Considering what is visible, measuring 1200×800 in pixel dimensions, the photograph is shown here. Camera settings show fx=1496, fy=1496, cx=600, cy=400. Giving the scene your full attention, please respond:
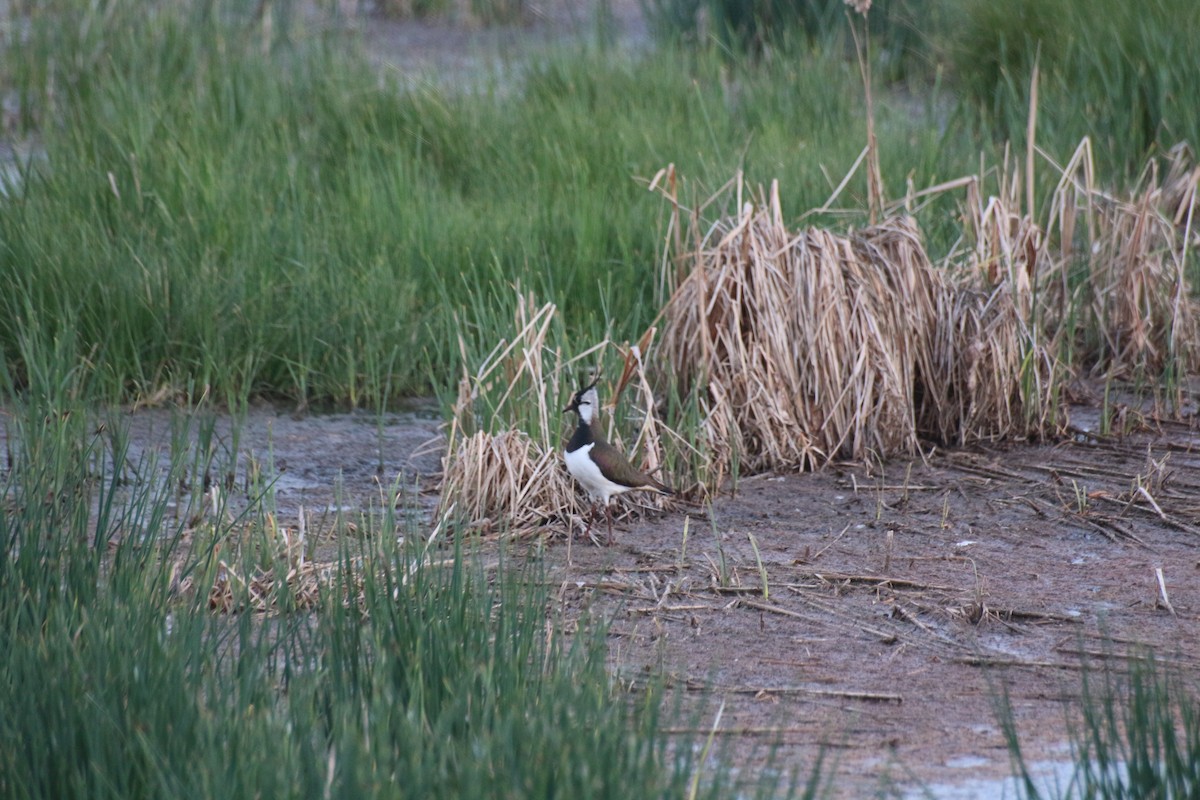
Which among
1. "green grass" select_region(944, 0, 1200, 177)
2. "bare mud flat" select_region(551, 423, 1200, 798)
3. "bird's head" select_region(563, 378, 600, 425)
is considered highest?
"green grass" select_region(944, 0, 1200, 177)

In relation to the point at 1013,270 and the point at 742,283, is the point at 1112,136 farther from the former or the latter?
the point at 742,283

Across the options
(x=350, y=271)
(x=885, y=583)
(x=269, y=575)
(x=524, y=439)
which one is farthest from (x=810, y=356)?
(x=269, y=575)

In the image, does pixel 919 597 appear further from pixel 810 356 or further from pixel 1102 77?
pixel 1102 77

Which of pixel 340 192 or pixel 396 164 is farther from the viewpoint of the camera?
pixel 396 164

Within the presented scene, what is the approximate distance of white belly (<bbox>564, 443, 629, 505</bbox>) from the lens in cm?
446

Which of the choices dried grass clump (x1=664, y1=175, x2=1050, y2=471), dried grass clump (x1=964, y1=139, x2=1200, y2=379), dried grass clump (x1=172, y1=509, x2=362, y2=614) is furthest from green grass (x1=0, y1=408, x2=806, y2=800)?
dried grass clump (x1=964, y1=139, x2=1200, y2=379)

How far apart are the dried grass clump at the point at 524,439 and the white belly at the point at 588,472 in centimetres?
23

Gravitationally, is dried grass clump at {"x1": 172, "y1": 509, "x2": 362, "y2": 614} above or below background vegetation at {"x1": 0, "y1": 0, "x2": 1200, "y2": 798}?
below

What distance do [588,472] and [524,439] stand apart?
1.55 ft

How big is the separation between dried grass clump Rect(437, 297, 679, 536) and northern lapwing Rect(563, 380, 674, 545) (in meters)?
0.14

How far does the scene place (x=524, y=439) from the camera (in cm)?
488

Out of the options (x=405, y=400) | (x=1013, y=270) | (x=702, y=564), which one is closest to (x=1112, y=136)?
(x=1013, y=270)

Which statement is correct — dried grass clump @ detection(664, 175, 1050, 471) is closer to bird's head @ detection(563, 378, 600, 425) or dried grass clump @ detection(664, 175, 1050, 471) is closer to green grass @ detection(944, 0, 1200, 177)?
bird's head @ detection(563, 378, 600, 425)

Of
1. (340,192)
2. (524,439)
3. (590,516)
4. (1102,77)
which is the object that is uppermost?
(1102,77)
